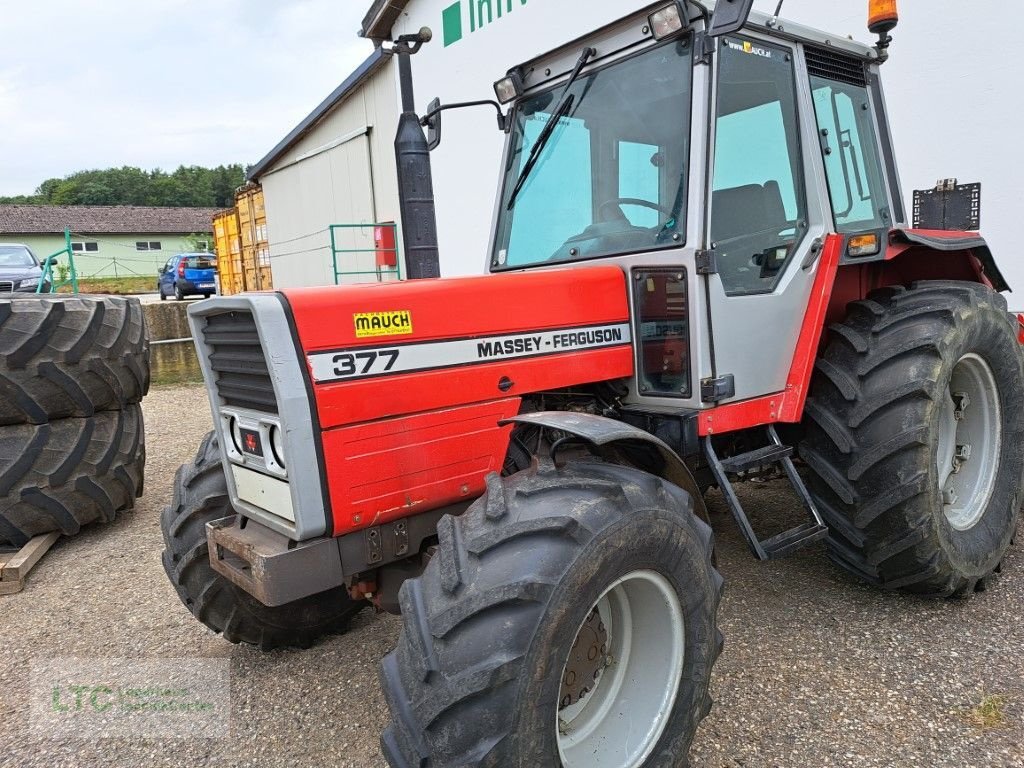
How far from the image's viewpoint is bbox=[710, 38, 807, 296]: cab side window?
105 inches

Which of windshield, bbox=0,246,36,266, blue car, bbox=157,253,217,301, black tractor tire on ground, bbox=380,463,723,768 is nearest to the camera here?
black tractor tire on ground, bbox=380,463,723,768

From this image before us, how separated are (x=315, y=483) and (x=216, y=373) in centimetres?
64

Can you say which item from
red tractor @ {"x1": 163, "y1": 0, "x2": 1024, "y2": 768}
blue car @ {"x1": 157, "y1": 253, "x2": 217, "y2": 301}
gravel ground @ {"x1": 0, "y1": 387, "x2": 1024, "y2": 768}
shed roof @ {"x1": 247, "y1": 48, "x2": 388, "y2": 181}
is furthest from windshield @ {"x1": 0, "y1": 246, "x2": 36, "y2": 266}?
red tractor @ {"x1": 163, "y1": 0, "x2": 1024, "y2": 768}

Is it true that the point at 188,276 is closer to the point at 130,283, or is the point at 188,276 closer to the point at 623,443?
the point at 130,283

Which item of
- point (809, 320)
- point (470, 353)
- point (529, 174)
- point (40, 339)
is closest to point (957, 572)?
point (809, 320)

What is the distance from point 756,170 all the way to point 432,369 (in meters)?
1.57

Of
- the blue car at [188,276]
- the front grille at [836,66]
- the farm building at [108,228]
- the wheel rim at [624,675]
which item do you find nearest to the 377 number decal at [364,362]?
Result: the wheel rim at [624,675]

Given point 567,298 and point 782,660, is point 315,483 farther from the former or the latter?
point 782,660

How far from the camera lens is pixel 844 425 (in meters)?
2.85

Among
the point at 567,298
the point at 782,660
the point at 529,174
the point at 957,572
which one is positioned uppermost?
the point at 529,174

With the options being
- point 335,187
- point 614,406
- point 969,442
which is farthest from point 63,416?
point 335,187

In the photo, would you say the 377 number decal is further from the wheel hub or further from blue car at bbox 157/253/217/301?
blue car at bbox 157/253/217/301

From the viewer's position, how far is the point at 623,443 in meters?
2.43

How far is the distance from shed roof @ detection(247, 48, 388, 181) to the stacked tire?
8.79 metres
